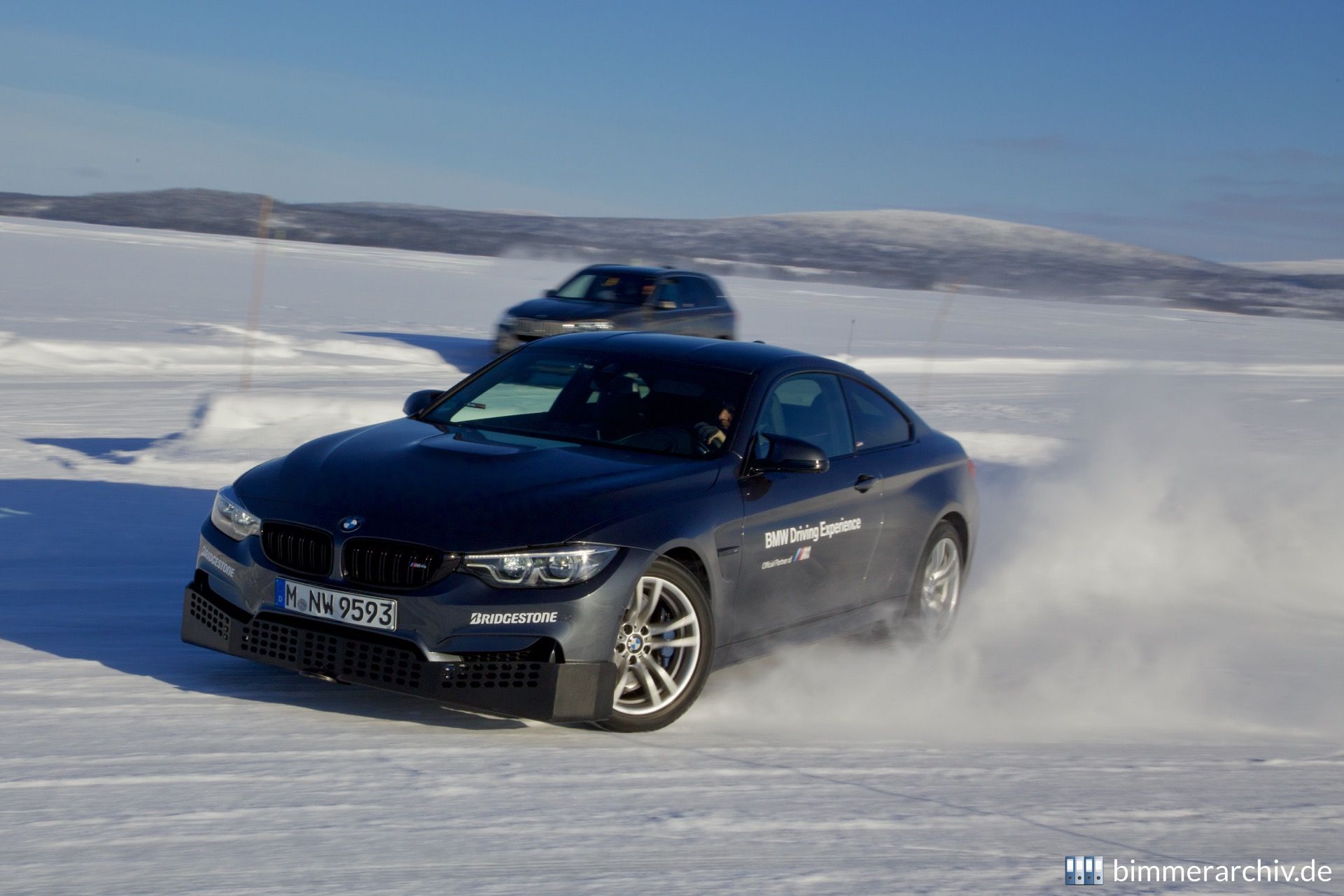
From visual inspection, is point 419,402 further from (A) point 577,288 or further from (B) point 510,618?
(A) point 577,288

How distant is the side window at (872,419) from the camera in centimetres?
674

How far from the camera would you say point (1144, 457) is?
12.4 metres

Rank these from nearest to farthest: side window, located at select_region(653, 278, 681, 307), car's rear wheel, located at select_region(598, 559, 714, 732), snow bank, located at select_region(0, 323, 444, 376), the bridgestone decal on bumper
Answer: the bridgestone decal on bumper, car's rear wheel, located at select_region(598, 559, 714, 732), snow bank, located at select_region(0, 323, 444, 376), side window, located at select_region(653, 278, 681, 307)

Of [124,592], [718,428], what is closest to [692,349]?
[718,428]

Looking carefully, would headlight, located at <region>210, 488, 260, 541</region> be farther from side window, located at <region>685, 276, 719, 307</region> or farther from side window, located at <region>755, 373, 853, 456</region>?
side window, located at <region>685, 276, 719, 307</region>

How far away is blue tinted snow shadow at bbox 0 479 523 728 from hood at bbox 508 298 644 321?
32.8 ft

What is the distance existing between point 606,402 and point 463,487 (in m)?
1.16

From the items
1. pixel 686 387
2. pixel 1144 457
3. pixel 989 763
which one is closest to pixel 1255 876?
pixel 989 763

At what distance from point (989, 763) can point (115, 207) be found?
97.8m

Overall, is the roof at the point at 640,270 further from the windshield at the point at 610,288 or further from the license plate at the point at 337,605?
the license plate at the point at 337,605

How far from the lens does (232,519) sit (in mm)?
5348

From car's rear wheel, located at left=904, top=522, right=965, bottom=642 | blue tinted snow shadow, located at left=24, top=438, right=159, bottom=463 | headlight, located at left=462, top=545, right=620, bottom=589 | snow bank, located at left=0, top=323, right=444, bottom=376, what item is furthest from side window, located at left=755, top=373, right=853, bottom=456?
snow bank, located at left=0, top=323, right=444, bottom=376

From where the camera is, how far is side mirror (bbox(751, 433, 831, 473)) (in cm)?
575

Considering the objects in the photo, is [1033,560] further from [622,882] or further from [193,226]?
[193,226]
